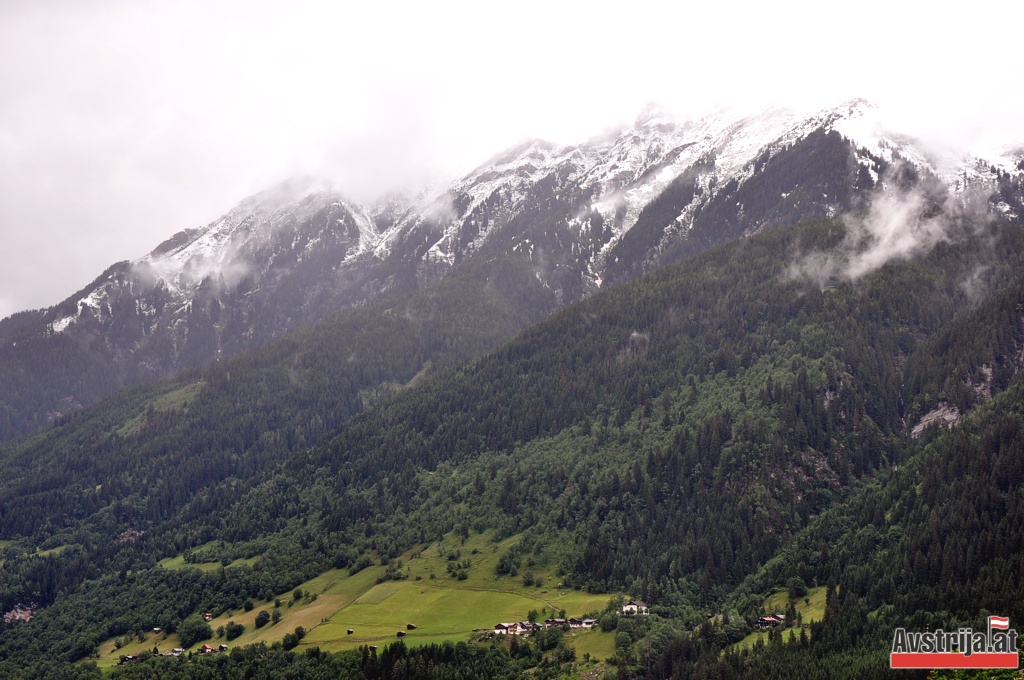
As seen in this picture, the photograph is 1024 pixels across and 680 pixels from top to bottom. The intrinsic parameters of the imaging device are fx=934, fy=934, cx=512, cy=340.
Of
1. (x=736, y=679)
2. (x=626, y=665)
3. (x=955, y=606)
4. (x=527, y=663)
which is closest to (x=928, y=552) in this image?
(x=955, y=606)

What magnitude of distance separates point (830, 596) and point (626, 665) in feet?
149

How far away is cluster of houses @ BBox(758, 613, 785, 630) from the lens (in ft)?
639

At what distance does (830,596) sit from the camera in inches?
7657

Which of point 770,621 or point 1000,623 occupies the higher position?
point 1000,623

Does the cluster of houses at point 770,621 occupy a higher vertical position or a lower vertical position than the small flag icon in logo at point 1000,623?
lower

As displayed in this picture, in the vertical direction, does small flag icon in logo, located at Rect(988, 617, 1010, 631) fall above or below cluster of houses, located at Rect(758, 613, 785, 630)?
above

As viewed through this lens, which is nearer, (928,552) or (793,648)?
(793,648)

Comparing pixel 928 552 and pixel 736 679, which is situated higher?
pixel 928 552

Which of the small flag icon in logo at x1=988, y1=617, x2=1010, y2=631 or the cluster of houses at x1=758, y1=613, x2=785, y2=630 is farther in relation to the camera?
the cluster of houses at x1=758, y1=613, x2=785, y2=630

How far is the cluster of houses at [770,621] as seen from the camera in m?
195

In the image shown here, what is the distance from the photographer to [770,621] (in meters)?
196

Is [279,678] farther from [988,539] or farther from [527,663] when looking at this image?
[988,539]

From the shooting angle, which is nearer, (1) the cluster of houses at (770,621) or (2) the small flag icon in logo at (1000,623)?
(2) the small flag icon in logo at (1000,623)

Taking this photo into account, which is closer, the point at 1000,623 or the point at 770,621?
the point at 1000,623
